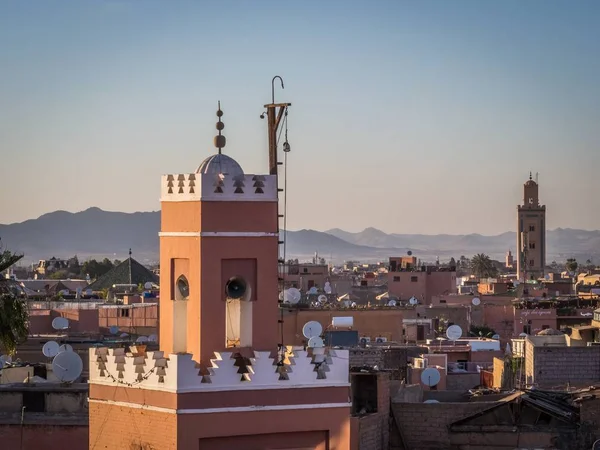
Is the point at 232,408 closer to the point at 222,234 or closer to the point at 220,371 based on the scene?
→ the point at 220,371

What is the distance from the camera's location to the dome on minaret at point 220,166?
14.4 meters

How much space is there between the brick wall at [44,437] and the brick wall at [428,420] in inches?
209

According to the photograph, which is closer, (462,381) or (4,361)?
(4,361)

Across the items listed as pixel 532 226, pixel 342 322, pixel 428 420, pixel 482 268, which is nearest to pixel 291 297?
pixel 342 322

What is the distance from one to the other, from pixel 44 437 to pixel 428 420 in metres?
6.23

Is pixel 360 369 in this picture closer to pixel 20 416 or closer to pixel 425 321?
pixel 20 416

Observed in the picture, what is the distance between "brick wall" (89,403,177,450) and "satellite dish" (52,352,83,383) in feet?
28.3

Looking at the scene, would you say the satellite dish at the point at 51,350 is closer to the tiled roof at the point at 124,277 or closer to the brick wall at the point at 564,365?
the brick wall at the point at 564,365

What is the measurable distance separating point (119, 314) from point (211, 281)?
31.4 m

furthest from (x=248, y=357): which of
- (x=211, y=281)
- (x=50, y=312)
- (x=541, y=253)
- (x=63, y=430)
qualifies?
(x=541, y=253)

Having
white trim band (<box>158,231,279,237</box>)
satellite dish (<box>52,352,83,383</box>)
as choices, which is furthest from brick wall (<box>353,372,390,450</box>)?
white trim band (<box>158,231,279,237</box>)

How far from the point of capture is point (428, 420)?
24094mm

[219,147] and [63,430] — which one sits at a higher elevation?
[219,147]

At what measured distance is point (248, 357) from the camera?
14.2 meters
